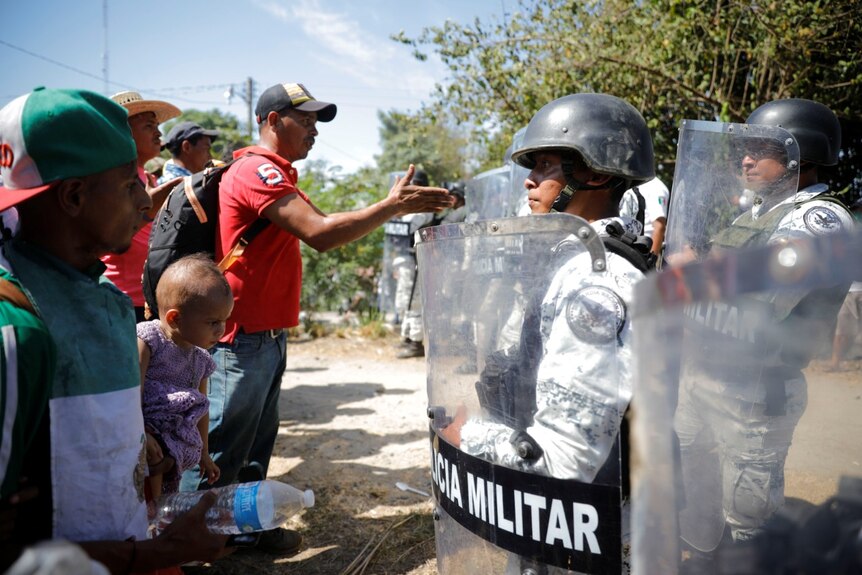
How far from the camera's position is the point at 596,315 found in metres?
1.40

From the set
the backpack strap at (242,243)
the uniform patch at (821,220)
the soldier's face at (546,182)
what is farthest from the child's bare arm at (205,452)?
the uniform patch at (821,220)

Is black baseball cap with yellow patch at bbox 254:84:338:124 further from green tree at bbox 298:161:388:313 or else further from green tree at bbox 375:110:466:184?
green tree at bbox 375:110:466:184

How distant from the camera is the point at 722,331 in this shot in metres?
0.95

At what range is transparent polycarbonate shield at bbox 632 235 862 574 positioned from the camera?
81 centimetres

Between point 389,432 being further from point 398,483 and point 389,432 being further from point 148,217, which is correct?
point 148,217

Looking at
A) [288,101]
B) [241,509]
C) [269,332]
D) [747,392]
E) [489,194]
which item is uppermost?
[288,101]

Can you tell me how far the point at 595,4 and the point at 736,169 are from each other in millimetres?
5455

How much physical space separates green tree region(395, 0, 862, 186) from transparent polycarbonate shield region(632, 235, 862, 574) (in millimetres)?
5452

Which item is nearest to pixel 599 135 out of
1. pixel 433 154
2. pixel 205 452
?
pixel 205 452

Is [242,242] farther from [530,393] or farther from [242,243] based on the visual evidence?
[530,393]

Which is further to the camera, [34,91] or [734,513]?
[34,91]

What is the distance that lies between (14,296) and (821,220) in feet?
9.10

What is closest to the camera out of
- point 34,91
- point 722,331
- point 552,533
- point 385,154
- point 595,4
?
point 722,331

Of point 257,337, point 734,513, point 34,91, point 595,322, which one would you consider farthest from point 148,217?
point 734,513
